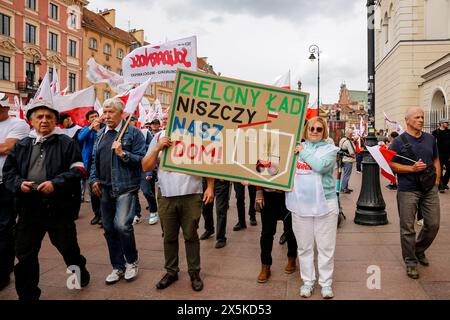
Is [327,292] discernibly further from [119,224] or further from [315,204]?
[119,224]

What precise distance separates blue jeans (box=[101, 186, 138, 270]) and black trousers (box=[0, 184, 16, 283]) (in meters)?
0.98

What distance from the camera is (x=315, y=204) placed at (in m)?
3.75

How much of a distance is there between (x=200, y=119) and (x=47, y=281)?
2561 millimetres

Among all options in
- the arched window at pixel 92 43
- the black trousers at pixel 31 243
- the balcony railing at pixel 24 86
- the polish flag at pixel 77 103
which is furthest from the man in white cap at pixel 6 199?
the arched window at pixel 92 43

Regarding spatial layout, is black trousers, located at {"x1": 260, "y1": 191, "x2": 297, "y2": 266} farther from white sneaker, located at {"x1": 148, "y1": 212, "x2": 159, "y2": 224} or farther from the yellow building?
the yellow building

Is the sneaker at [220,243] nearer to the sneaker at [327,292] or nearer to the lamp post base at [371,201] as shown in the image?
the sneaker at [327,292]

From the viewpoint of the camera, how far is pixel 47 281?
Result: 4.27 m

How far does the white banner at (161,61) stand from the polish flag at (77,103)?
76 cm

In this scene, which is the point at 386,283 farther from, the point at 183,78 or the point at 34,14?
the point at 34,14

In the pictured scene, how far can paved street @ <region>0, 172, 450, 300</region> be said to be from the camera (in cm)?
388

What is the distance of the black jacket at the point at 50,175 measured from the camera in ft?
11.5

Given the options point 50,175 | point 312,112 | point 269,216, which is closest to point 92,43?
point 312,112

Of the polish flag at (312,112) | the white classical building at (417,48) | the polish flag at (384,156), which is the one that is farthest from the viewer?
the white classical building at (417,48)
